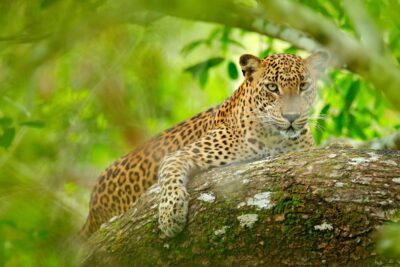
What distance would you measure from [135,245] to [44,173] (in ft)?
5.09

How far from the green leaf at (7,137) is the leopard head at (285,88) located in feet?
11.3

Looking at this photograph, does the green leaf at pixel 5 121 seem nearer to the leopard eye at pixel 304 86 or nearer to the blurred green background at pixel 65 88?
the blurred green background at pixel 65 88

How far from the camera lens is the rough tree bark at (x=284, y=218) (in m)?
5.97

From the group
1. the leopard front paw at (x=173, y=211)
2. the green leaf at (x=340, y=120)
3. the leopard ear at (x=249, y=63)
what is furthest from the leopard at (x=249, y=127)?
the green leaf at (x=340, y=120)

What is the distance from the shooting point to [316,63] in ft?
30.5

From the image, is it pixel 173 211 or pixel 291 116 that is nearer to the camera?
pixel 173 211

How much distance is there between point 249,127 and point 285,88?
0.73m

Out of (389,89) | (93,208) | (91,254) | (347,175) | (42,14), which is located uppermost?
(42,14)

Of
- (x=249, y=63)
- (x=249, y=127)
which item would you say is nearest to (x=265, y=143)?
(x=249, y=127)

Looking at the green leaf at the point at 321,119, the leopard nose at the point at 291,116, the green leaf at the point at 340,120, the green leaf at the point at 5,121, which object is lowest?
the green leaf at the point at 340,120

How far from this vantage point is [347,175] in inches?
250

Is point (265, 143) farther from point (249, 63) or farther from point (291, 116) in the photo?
point (249, 63)

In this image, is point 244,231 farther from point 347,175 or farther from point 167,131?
point 167,131

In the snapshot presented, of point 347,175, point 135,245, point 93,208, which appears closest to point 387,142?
point 347,175
